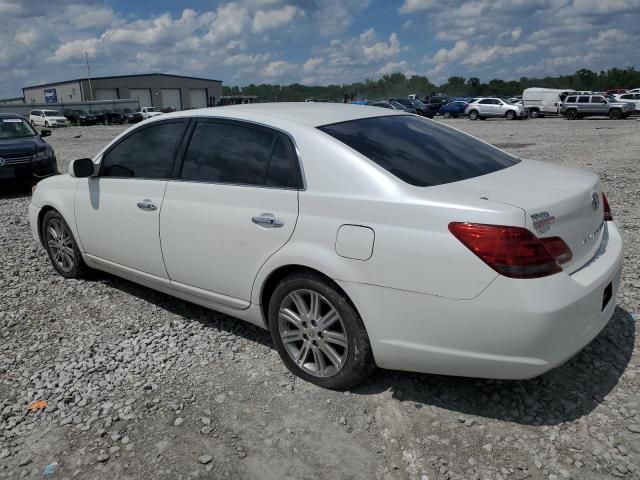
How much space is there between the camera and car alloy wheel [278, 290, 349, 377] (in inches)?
123

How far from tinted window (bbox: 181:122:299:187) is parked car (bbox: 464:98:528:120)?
36145 mm

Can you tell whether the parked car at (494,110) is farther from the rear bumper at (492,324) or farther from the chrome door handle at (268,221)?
the chrome door handle at (268,221)

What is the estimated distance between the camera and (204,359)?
146 inches

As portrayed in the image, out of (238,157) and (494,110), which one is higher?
(238,157)

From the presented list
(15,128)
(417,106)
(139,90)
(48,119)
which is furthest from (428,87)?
(15,128)

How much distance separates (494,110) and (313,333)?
37.5 m

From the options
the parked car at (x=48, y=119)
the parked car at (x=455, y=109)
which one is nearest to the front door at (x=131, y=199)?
the parked car at (x=455, y=109)

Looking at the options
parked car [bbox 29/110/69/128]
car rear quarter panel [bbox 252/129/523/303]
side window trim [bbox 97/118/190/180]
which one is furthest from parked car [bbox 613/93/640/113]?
parked car [bbox 29/110/69/128]

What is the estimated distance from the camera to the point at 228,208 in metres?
3.48

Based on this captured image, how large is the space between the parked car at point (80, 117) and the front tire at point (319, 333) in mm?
49969

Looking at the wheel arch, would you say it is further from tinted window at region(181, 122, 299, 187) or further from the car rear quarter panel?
tinted window at region(181, 122, 299, 187)

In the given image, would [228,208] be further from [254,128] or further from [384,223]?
[384,223]

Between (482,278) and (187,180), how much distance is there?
2222 mm

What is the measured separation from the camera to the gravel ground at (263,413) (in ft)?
8.65
